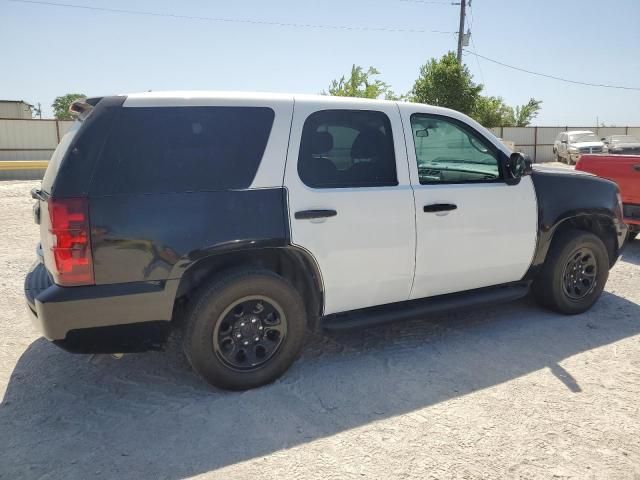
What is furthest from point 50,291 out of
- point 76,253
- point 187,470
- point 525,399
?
point 525,399

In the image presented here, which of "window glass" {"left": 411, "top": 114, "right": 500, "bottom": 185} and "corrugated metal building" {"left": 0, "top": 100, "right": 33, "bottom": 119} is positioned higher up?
"corrugated metal building" {"left": 0, "top": 100, "right": 33, "bottom": 119}

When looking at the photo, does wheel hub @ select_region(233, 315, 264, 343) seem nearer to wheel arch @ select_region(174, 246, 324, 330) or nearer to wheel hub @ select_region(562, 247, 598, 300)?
wheel arch @ select_region(174, 246, 324, 330)

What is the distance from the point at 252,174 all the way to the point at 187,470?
66.4 inches

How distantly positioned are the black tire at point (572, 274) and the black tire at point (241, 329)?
7.98 feet

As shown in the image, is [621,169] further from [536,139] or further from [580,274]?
[536,139]

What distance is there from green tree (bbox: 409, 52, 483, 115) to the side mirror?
23.5 metres

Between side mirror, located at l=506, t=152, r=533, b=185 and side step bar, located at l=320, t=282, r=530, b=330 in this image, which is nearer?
side step bar, located at l=320, t=282, r=530, b=330

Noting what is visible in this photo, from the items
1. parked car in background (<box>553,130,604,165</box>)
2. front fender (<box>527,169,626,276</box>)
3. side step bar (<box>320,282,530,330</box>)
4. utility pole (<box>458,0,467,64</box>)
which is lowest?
side step bar (<box>320,282,530,330</box>)

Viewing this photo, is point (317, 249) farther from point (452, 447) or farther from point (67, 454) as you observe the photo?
point (67, 454)

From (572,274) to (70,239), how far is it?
13.5ft

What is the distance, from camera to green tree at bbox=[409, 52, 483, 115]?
1049 inches

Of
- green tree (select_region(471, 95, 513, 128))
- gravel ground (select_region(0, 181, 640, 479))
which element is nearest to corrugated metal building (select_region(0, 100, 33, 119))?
green tree (select_region(471, 95, 513, 128))

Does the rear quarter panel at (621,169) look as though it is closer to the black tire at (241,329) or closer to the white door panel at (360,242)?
the white door panel at (360,242)

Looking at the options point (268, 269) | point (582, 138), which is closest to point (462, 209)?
point (268, 269)
